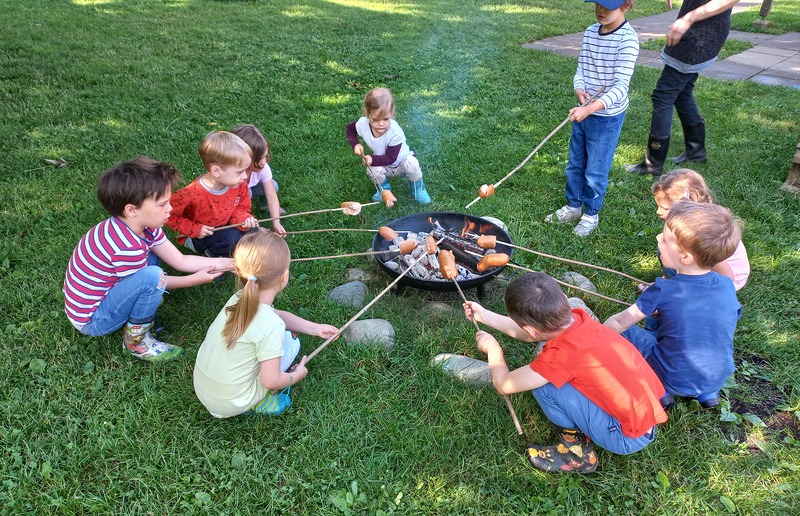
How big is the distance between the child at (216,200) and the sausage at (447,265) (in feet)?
4.60

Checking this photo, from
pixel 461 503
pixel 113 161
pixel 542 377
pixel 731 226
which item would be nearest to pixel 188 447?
pixel 461 503

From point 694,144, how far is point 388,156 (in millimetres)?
3172

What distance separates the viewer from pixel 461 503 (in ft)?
7.83

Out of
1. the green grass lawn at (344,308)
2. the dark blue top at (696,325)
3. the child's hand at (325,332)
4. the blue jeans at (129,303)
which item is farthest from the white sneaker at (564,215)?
the blue jeans at (129,303)

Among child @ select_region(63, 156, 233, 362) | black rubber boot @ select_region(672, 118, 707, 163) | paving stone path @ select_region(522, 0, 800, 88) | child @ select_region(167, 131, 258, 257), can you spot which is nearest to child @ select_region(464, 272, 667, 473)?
child @ select_region(63, 156, 233, 362)

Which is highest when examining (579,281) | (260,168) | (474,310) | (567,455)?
(260,168)

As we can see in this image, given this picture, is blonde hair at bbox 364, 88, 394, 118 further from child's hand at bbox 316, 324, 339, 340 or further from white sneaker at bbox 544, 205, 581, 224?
child's hand at bbox 316, 324, 339, 340

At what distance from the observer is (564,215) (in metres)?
4.49

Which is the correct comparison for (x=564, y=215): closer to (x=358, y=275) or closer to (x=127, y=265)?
(x=358, y=275)

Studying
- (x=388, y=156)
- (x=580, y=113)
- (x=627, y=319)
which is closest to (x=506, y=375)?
(x=627, y=319)

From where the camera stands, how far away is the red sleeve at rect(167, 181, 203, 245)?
3568 millimetres

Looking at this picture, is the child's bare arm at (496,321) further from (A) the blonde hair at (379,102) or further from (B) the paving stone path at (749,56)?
(B) the paving stone path at (749,56)

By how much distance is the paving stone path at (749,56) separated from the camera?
7.66 meters

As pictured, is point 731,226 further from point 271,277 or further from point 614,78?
point 271,277
